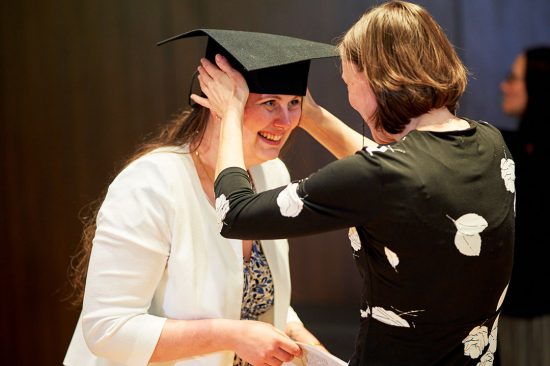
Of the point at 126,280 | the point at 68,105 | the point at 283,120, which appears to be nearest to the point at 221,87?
the point at 283,120

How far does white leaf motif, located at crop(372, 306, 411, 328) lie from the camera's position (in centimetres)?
123

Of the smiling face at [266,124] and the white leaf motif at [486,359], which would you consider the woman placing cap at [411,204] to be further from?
the smiling face at [266,124]

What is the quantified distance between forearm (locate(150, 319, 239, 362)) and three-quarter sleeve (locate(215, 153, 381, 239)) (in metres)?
0.32

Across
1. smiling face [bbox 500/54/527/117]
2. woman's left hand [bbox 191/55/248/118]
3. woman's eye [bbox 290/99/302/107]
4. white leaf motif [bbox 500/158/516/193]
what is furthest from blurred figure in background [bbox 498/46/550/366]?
woman's left hand [bbox 191/55/248/118]

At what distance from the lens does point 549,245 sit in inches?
98.5

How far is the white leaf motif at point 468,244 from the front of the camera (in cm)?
119

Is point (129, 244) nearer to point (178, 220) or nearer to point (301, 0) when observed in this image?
point (178, 220)

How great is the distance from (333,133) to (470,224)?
663 millimetres

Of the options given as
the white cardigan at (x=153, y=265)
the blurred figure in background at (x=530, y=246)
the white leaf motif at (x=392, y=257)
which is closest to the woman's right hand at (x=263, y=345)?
the white cardigan at (x=153, y=265)

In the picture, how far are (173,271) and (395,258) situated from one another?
0.57 m

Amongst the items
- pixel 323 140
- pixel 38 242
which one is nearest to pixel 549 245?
pixel 323 140

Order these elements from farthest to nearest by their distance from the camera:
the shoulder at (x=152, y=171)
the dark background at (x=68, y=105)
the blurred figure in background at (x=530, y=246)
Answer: the dark background at (x=68, y=105), the blurred figure in background at (x=530, y=246), the shoulder at (x=152, y=171)

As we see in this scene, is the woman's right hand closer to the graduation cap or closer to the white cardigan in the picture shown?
the white cardigan

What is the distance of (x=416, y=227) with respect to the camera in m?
1.17
